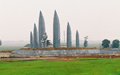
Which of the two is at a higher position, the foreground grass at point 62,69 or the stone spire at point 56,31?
the stone spire at point 56,31

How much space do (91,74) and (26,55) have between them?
122 feet

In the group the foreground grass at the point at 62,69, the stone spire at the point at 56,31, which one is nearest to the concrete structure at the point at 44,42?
the stone spire at the point at 56,31

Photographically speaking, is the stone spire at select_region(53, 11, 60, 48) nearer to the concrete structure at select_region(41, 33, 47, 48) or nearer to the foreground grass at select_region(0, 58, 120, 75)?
the concrete structure at select_region(41, 33, 47, 48)

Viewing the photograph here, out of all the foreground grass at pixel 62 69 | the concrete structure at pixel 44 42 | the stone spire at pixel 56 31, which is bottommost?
the foreground grass at pixel 62 69

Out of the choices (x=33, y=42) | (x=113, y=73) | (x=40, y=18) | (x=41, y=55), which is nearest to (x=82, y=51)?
(x=41, y=55)

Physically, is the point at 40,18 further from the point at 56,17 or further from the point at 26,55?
the point at 26,55

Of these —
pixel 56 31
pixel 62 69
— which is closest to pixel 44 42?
pixel 56 31

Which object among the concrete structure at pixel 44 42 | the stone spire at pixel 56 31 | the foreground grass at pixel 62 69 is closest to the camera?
the foreground grass at pixel 62 69

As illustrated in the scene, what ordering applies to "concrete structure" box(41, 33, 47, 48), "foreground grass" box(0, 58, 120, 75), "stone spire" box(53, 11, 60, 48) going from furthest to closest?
1. "stone spire" box(53, 11, 60, 48)
2. "concrete structure" box(41, 33, 47, 48)
3. "foreground grass" box(0, 58, 120, 75)

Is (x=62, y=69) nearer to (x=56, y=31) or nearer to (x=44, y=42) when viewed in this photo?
(x=44, y=42)

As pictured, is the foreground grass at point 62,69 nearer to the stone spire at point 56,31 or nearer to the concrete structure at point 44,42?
the concrete structure at point 44,42

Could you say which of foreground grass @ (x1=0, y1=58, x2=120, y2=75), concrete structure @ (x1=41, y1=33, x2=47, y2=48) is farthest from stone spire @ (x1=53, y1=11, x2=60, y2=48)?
foreground grass @ (x1=0, y1=58, x2=120, y2=75)

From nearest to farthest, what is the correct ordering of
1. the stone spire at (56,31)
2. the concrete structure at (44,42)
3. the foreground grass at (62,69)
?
the foreground grass at (62,69)
the concrete structure at (44,42)
the stone spire at (56,31)

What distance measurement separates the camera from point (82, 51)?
64250mm
